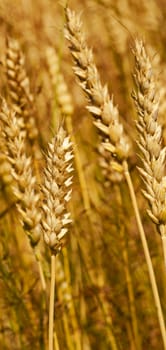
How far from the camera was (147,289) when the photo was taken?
1451 millimetres

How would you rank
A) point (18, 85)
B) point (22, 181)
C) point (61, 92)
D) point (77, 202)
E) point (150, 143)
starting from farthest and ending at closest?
1. point (77, 202)
2. point (61, 92)
3. point (18, 85)
4. point (22, 181)
5. point (150, 143)

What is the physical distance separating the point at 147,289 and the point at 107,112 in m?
0.75

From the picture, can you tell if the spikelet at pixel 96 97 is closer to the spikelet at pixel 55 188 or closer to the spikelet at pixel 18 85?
the spikelet at pixel 55 188

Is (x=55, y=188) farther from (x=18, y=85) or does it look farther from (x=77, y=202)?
(x=77, y=202)

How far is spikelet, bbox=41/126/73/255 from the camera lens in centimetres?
71

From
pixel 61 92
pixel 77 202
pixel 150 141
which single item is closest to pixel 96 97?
pixel 150 141

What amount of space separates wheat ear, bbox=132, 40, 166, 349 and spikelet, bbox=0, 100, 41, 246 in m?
0.17

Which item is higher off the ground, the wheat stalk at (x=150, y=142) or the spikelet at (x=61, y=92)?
the spikelet at (x=61, y=92)

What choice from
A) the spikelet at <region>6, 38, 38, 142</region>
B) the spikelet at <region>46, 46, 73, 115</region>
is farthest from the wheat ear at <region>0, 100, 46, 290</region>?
the spikelet at <region>46, 46, 73, 115</region>

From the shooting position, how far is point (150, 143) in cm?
72

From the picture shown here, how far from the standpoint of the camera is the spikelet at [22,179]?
2.71 feet

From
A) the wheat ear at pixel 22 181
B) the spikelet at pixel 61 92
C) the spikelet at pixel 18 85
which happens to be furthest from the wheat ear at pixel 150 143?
the spikelet at pixel 61 92

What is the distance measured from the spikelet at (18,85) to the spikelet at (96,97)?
330 mm

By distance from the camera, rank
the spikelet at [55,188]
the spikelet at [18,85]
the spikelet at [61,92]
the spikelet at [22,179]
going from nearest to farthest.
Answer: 1. the spikelet at [55,188]
2. the spikelet at [22,179]
3. the spikelet at [18,85]
4. the spikelet at [61,92]
